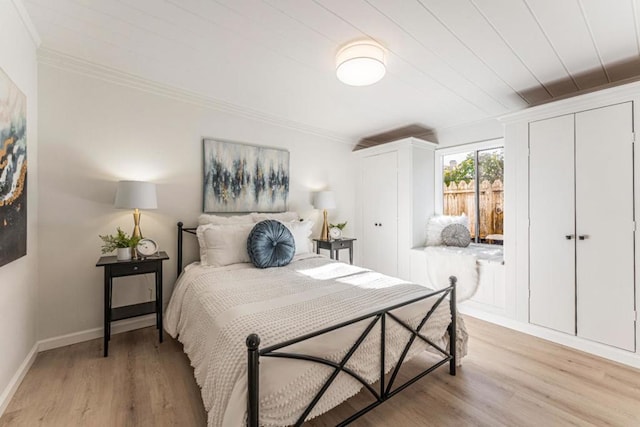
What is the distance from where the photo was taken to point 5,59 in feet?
5.38

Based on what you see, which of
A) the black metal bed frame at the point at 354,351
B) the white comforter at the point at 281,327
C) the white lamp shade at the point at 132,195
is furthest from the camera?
the white lamp shade at the point at 132,195

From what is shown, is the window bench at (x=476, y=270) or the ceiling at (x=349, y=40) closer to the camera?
the ceiling at (x=349, y=40)

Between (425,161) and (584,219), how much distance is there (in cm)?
191

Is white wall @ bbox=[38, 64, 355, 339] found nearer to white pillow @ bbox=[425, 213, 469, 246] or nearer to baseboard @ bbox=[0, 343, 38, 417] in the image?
baseboard @ bbox=[0, 343, 38, 417]

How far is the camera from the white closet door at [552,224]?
8.39 feet

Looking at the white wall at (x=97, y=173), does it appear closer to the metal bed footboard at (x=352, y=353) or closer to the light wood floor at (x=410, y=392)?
the light wood floor at (x=410, y=392)

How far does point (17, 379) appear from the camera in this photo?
1896 mm

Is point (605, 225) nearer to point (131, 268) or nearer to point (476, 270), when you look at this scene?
point (476, 270)

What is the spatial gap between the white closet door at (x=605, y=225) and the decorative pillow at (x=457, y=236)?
47.2 inches

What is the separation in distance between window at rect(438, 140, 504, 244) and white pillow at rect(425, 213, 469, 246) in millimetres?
93

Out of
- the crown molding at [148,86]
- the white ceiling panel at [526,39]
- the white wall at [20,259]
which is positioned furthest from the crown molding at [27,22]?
the white ceiling panel at [526,39]

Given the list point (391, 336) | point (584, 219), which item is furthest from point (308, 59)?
point (584, 219)

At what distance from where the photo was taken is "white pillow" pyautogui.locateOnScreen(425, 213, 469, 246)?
3.79m

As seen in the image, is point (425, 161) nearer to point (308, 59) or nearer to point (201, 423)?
point (308, 59)
